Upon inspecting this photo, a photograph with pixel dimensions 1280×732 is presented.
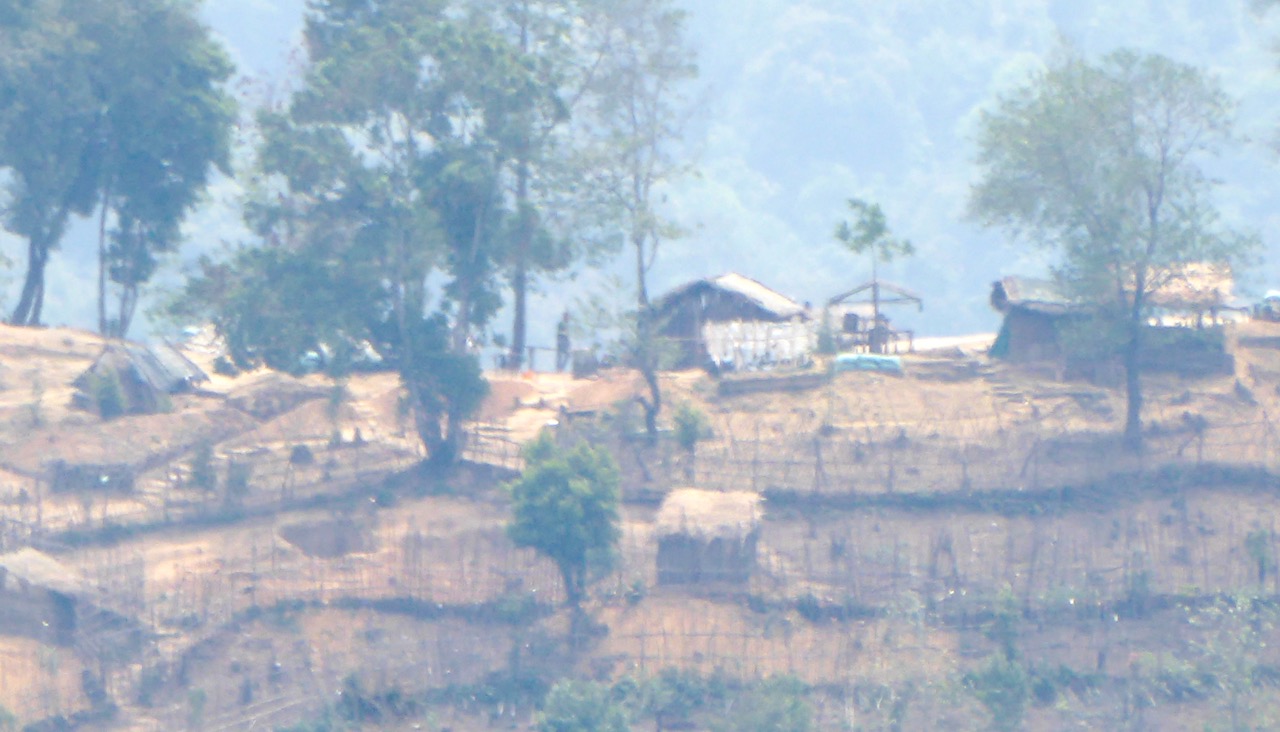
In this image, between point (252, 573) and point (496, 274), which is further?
point (496, 274)

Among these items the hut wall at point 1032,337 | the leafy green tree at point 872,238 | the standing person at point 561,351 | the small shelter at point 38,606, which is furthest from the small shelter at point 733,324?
the small shelter at point 38,606

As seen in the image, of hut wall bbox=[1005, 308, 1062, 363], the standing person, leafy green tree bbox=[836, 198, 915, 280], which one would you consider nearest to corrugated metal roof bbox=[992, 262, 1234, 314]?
hut wall bbox=[1005, 308, 1062, 363]

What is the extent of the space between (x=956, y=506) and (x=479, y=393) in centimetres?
747

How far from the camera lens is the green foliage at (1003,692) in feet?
55.4

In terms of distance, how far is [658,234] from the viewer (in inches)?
1152

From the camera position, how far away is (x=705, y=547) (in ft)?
65.3

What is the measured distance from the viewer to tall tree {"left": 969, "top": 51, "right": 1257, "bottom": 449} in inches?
987

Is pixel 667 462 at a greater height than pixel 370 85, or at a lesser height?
lesser

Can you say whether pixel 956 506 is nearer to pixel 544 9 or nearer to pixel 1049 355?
pixel 1049 355

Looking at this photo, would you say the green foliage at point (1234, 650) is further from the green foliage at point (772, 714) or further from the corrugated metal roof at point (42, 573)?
the corrugated metal roof at point (42, 573)

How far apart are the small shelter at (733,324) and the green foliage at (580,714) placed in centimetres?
1393

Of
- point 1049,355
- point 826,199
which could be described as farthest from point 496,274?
point 826,199

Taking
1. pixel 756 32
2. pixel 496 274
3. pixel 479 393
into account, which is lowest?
pixel 479 393

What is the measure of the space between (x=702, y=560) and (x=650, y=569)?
34.2 inches
